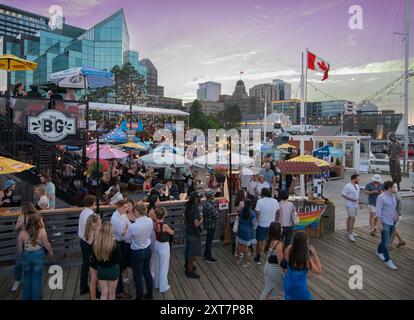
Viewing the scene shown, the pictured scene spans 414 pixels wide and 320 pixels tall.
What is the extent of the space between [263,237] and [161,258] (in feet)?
8.21

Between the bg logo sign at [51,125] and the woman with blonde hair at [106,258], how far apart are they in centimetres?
617

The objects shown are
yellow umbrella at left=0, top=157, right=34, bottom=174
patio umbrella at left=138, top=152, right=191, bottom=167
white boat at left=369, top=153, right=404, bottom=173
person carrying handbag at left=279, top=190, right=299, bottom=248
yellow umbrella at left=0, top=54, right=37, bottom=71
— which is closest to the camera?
yellow umbrella at left=0, top=157, right=34, bottom=174

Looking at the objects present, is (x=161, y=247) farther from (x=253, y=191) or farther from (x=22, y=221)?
(x=253, y=191)

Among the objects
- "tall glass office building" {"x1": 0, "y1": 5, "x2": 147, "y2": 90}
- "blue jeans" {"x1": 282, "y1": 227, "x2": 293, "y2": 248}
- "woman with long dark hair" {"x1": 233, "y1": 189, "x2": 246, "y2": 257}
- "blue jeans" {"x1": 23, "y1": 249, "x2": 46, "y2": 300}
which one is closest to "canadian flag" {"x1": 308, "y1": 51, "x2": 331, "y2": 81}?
"woman with long dark hair" {"x1": 233, "y1": 189, "x2": 246, "y2": 257}

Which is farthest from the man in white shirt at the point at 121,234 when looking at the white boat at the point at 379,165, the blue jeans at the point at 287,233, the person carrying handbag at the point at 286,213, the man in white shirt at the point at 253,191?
the white boat at the point at 379,165

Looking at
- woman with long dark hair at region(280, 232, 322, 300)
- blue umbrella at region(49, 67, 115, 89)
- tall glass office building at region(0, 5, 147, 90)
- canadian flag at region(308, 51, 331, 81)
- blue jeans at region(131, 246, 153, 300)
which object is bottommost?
blue jeans at region(131, 246, 153, 300)

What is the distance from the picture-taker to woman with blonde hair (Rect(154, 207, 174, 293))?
5.19 meters

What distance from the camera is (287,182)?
45.9 feet

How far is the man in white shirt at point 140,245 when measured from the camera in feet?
15.7

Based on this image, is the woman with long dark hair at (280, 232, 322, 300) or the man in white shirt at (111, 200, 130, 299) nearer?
the woman with long dark hair at (280, 232, 322, 300)

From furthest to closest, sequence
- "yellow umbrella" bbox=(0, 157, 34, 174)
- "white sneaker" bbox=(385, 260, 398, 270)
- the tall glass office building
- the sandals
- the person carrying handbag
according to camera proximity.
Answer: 1. the tall glass office building
2. the sandals
3. the person carrying handbag
4. "white sneaker" bbox=(385, 260, 398, 270)
5. "yellow umbrella" bbox=(0, 157, 34, 174)

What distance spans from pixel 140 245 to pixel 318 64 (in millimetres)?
10927

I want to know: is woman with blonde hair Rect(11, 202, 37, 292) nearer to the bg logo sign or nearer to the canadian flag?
the bg logo sign
